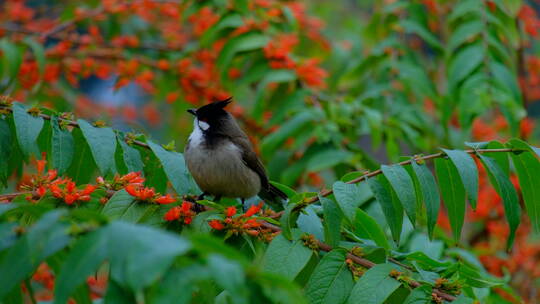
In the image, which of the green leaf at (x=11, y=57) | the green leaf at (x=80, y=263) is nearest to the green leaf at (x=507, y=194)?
the green leaf at (x=80, y=263)

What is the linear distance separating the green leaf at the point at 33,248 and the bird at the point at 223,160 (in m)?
2.32

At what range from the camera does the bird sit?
12.8ft

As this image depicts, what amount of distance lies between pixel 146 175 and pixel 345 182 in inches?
40.0

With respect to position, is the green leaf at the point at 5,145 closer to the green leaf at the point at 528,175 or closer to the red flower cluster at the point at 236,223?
the red flower cluster at the point at 236,223

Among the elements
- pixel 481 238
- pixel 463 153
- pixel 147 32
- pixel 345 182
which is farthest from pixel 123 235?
pixel 147 32

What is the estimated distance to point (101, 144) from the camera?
104 inches

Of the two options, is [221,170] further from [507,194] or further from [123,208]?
[507,194]

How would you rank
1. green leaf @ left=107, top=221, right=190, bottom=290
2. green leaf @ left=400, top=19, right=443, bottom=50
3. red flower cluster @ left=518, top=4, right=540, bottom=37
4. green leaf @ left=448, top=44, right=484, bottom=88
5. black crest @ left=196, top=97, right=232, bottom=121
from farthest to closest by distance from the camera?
red flower cluster @ left=518, top=4, right=540, bottom=37 < green leaf @ left=400, top=19, right=443, bottom=50 < green leaf @ left=448, top=44, right=484, bottom=88 < black crest @ left=196, top=97, right=232, bottom=121 < green leaf @ left=107, top=221, right=190, bottom=290

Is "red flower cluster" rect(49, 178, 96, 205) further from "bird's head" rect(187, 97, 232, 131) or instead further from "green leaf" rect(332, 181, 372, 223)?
"bird's head" rect(187, 97, 232, 131)

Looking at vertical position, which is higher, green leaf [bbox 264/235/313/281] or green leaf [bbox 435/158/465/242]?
green leaf [bbox 435/158/465/242]

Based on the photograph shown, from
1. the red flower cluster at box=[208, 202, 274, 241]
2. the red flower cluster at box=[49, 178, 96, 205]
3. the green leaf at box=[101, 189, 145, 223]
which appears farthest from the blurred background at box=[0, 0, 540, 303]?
the red flower cluster at box=[49, 178, 96, 205]

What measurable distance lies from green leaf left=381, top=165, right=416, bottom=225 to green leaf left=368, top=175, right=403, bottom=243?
86mm

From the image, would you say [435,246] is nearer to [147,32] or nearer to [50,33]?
[50,33]

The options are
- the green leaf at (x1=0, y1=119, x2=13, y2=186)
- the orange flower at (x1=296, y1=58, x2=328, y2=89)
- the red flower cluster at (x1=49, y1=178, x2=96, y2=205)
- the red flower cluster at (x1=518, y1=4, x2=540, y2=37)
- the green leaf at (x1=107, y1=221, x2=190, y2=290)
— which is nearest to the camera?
the green leaf at (x1=107, y1=221, x2=190, y2=290)
